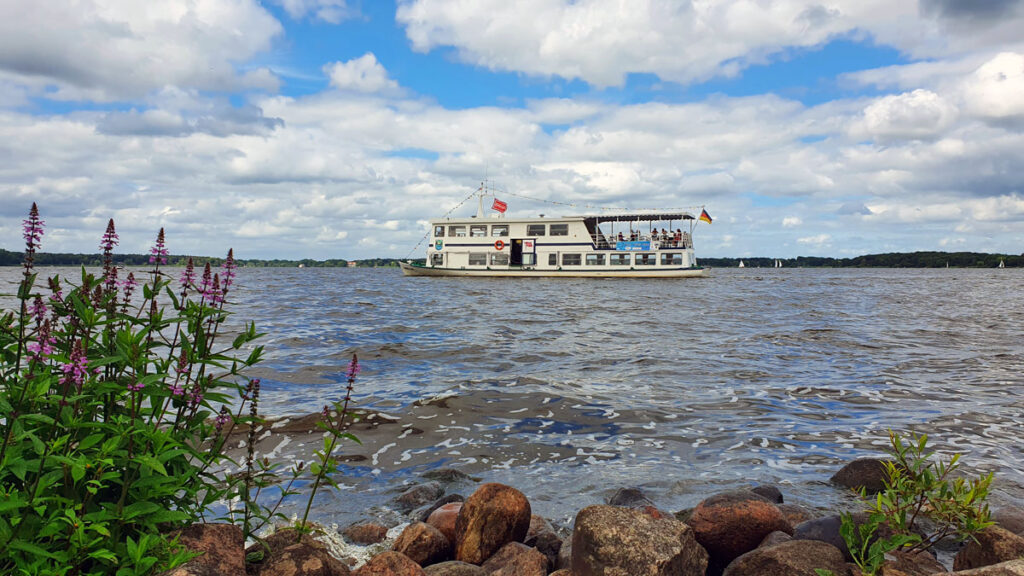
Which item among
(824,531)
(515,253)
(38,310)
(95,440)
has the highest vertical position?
(515,253)

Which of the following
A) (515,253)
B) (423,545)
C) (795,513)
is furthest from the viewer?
(515,253)

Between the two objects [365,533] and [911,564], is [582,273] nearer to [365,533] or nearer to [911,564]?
[365,533]

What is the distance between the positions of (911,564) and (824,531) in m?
0.70

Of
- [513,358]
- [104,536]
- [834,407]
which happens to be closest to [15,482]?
[104,536]

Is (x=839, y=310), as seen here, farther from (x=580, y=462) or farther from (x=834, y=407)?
(x=580, y=462)

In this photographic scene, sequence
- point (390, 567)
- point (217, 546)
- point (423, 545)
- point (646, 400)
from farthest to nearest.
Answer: point (646, 400), point (423, 545), point (390, 567), point (217, 546)

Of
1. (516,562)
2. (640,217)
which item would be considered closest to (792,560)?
(516,562)

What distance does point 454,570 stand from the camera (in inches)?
167

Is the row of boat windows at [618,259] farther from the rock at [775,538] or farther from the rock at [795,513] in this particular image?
the rock at [775,538]

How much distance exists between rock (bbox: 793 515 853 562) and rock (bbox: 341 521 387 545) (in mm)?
3510

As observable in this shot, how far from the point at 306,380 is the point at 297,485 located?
5882 millimetres

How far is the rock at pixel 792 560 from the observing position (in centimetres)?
375

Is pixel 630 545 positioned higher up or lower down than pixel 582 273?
lower down

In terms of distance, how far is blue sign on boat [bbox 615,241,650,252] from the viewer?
59.2 meters
